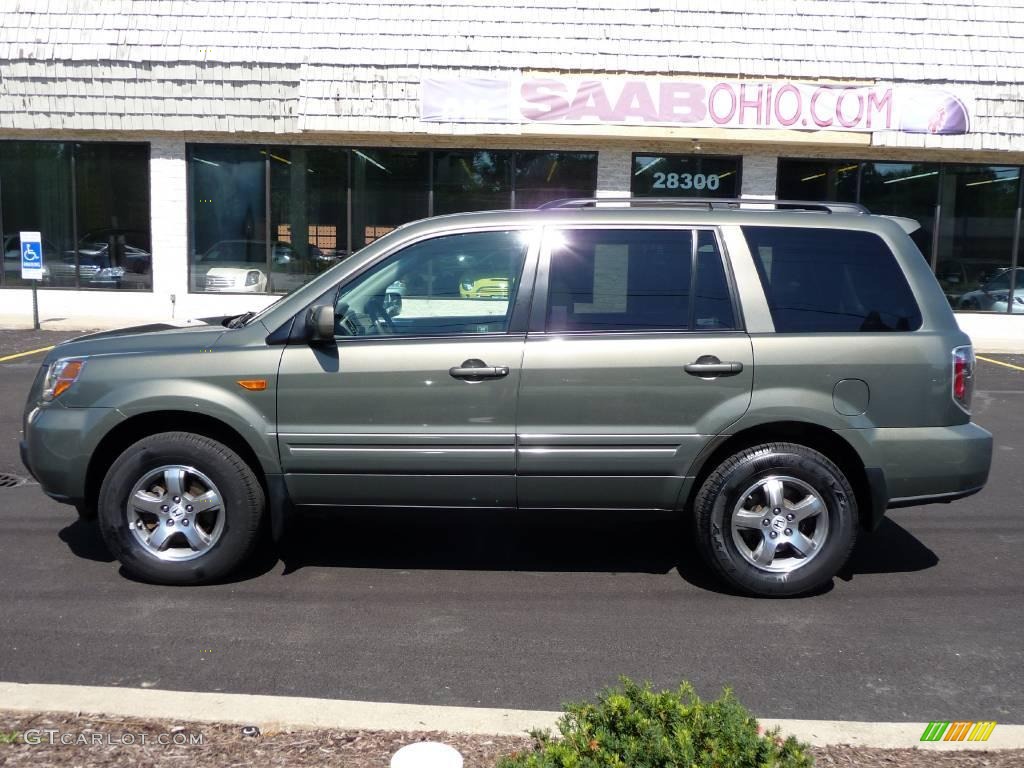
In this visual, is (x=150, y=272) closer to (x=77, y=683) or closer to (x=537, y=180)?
(x=537, y=180)

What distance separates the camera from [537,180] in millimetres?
16734

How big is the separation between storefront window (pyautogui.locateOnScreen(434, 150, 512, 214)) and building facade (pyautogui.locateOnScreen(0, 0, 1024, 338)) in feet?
0.12

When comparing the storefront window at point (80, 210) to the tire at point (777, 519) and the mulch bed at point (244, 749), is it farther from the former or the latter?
the mulch bed at point (244, 749)

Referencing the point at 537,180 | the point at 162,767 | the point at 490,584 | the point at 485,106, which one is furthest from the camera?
the point at 537,180

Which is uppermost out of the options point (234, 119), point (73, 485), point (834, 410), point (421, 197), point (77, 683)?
point (234, 119)

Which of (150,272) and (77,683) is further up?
(150,272)

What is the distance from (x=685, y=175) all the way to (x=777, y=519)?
41.9 feet

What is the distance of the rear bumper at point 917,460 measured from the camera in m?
4.76

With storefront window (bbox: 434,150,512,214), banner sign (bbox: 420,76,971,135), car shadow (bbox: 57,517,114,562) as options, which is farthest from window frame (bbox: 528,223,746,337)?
storefront window (bbox: 434,150,512,214)

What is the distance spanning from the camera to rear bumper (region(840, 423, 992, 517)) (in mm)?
4758

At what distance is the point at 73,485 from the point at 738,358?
3329mm

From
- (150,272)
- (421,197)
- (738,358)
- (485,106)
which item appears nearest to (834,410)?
(738,358)

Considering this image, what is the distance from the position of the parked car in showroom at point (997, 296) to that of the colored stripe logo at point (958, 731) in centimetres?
1532

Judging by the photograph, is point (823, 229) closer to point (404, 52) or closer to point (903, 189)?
point (404, 52)
